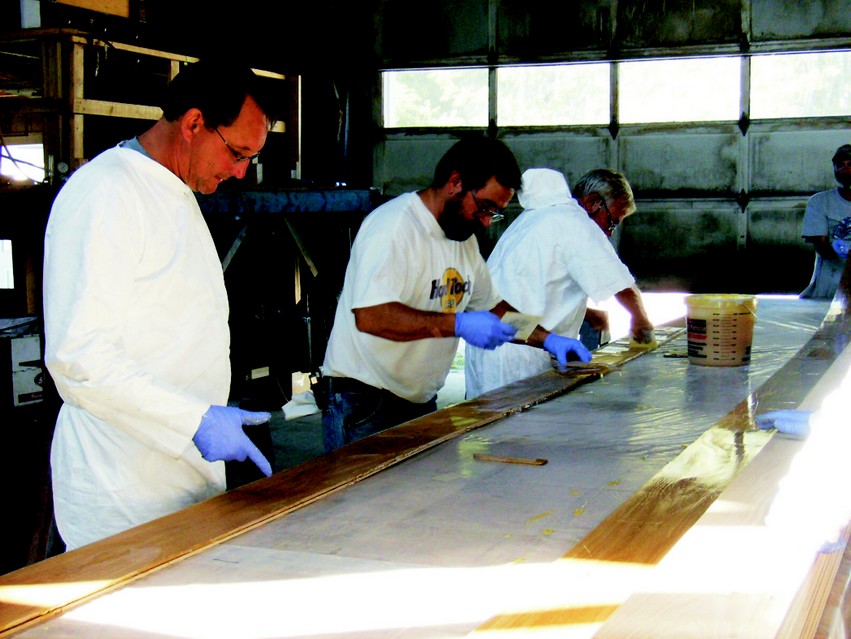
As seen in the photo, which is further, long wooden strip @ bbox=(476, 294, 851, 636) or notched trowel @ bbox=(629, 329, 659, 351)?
notched trowel @ bbox=(629, 329, 659, 351)

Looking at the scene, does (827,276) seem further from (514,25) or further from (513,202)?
(514,25)

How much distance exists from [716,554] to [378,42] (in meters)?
8.70

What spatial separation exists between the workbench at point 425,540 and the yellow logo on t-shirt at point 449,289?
0.63m

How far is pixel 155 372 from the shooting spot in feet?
6.20

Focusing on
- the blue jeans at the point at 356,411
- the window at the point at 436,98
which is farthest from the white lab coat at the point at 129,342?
the window at the point at 436,98

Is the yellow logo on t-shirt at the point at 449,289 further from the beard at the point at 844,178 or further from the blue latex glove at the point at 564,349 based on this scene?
the beard at the point at 844,178

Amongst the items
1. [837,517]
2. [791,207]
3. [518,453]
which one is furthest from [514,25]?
[837,517]

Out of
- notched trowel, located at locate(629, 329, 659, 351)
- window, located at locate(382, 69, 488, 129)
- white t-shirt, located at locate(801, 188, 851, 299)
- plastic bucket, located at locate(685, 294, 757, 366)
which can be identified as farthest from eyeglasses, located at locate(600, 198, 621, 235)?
window, located at locate(382, 69, 488, 129)

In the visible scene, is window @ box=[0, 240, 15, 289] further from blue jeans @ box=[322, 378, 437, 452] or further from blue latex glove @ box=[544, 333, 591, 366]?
blue latex glove @ box=[544, 333, 591, 366]

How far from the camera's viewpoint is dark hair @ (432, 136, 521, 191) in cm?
294

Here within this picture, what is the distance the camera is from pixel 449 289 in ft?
10.2

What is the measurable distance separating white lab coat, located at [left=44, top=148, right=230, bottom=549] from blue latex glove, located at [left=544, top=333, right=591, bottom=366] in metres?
1.56

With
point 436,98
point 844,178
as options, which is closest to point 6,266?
point 844,178

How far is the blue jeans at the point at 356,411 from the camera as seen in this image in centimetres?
297
